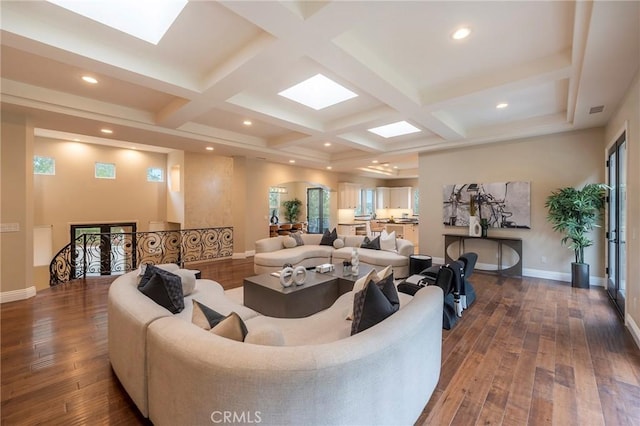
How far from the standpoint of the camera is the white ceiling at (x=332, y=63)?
7.57ft

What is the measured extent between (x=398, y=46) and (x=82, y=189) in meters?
10.1

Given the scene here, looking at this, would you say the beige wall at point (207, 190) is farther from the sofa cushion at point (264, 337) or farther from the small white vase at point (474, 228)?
the sofa cushion at point (264, 337)

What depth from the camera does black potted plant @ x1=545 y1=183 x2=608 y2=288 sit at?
464 centimetres

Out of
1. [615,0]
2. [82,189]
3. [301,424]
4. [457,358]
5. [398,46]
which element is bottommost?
[457,358]

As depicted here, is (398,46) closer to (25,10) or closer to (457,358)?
(457,358)

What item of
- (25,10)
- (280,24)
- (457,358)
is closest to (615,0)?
(280,24)

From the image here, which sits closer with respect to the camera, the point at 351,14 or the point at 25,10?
the point at 351,14

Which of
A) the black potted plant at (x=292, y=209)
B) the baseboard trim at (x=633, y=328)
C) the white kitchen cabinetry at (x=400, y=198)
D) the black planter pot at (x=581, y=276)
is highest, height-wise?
the white kitchen cabinetry at (x=400, y=198)

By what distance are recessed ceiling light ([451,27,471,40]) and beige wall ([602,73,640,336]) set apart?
194cm

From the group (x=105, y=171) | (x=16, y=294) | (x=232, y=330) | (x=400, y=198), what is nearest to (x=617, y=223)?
(x=232, y=330)

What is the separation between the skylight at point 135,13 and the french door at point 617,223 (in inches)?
221

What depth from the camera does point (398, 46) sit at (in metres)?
2.88

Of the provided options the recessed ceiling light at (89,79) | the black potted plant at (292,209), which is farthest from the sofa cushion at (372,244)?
the black potted plant at (292,209)

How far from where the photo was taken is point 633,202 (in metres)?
A: 3.10
